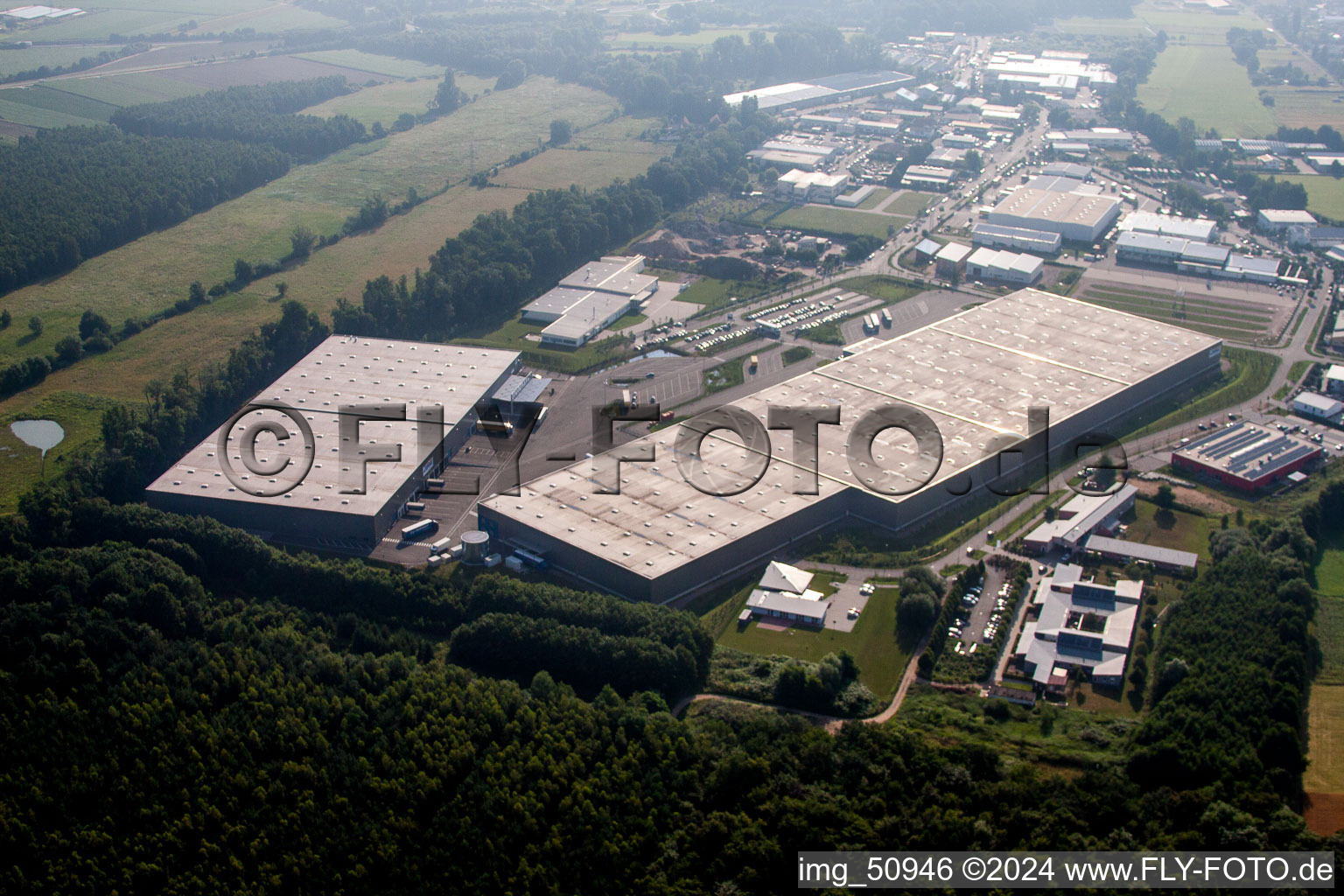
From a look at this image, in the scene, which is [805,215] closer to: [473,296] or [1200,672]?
[473,296]

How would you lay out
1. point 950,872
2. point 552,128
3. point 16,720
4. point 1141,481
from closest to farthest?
point 950,872 → point 16,720 → point 1141,481 → point 552,128

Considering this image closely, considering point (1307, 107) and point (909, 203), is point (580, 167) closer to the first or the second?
point (909, 203)

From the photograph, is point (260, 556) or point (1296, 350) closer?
point (260, 556)

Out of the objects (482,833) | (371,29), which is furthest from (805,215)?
(371,29)

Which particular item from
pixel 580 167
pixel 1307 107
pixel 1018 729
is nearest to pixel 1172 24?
pixel 1307 107

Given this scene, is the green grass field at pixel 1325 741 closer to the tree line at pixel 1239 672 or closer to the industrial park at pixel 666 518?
the industrial park at pixel 666 518

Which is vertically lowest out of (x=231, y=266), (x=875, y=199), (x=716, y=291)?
(x=716, y=291)
